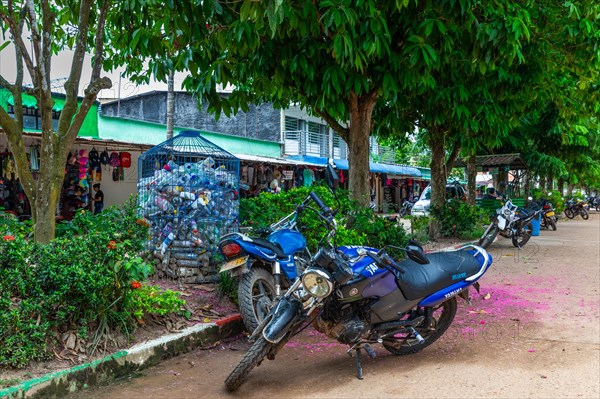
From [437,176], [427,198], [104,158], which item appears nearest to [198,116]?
[427,198]

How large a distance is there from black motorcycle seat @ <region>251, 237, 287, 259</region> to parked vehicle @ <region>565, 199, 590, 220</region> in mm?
27317

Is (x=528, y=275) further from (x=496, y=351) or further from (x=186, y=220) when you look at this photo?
(x=186, y=220)

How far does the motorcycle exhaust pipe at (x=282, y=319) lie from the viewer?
12.6ft

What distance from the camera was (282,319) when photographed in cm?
391

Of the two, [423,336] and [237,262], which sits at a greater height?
[237,262]

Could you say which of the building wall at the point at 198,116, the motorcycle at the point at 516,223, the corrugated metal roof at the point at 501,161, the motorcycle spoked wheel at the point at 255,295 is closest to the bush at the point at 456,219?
the motorcycle at the point at 516,223

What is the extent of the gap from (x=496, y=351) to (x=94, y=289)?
3614 millimetres

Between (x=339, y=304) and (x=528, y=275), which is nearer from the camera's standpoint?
(x=339, y=304)

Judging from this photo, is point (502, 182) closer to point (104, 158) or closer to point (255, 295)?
point (104, 158)

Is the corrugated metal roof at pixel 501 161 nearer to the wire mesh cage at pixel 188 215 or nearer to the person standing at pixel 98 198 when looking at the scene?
the person standing at pixel 98 198

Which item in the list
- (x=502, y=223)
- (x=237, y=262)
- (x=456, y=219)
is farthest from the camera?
(x=456, y=219)

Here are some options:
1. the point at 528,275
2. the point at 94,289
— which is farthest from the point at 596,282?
the point at 94,289

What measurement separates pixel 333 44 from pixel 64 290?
11.9 ft

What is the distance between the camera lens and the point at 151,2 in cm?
507
